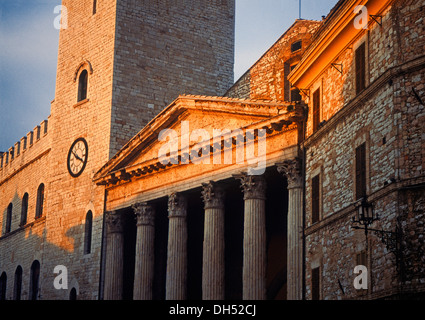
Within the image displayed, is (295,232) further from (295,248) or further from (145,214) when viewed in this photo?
(145,214)

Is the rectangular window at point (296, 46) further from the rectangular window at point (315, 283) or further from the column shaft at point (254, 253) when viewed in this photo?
the rectangular window at point (315, 283)

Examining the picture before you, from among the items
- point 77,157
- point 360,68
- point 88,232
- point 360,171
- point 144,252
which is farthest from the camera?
point 77,157

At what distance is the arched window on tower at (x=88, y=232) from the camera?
123ft

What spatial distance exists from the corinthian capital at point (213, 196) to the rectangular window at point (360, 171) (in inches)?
359

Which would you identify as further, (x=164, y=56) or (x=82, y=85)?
(x=82, y=85)

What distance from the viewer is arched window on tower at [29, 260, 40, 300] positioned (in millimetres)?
42594

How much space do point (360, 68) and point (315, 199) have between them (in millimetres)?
4789

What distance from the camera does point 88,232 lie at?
37.6m

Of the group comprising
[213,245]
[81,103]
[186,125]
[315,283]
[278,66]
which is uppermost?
[81,103]

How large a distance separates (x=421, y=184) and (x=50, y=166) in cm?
2540

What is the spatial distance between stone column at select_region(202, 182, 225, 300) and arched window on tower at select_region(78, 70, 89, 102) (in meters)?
11.6

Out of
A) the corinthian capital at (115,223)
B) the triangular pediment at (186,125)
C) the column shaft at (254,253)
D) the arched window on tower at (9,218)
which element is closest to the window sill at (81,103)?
the triangular pediment at (186,125)

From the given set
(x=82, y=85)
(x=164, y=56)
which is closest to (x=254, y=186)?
(x=164, y=56)
